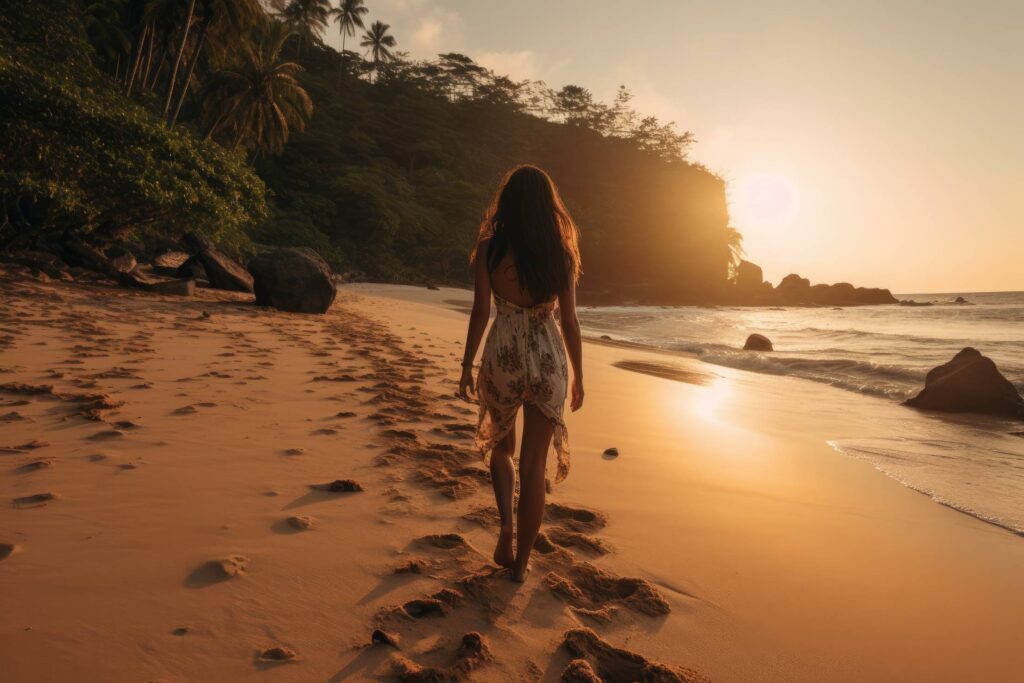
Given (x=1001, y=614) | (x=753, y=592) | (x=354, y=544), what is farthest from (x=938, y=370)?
(x=354, y=544)

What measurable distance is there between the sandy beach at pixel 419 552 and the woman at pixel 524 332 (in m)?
0.40

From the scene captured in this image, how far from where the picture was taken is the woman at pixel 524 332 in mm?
2342

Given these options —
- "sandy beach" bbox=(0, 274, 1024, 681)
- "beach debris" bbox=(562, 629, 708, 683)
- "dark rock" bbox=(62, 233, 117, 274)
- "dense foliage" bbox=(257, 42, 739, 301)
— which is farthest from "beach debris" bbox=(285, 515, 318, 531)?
"dense foliage" bbox=(257, 42, 739, 301)

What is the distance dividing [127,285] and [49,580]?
35.0ft

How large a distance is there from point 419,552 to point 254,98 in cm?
3197

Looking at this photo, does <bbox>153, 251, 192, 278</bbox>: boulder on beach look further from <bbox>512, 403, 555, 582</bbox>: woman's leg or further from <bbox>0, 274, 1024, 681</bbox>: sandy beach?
<bbox>512, 403, 555, 582</bbox>: woman's leg

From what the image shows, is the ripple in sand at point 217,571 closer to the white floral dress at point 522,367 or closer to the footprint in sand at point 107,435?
the white floral dress at point 522,367

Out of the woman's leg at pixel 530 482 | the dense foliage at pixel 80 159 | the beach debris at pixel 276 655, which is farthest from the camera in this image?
the dense foliage at pixel 80 159

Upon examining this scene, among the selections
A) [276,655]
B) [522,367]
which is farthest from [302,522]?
[522,367]

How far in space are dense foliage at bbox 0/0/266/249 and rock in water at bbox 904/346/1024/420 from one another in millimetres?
12471

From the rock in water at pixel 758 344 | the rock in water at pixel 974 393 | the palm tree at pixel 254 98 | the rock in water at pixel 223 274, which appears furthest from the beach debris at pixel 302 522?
the palm tree at pixel 254 98

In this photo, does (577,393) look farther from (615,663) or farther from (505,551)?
(615,663)

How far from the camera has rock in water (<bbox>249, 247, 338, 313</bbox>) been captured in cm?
1038

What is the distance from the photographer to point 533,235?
2.36m
